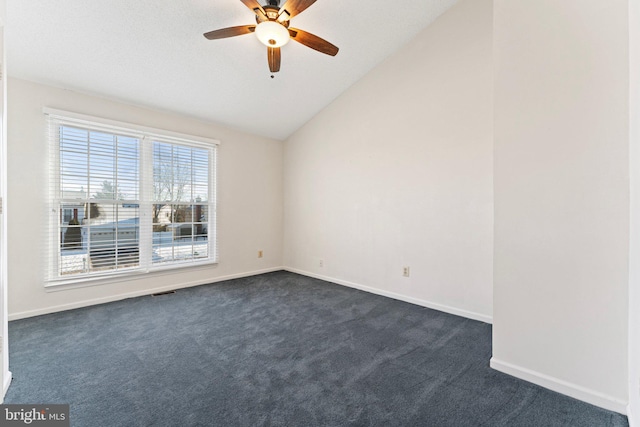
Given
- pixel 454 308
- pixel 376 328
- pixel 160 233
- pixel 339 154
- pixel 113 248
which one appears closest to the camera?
pixel 376 328

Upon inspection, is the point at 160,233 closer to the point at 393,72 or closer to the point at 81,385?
the point at 81,385

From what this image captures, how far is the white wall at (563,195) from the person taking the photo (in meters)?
1.47

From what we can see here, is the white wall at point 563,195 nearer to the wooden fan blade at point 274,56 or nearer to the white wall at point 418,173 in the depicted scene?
the white wall at point 418,173

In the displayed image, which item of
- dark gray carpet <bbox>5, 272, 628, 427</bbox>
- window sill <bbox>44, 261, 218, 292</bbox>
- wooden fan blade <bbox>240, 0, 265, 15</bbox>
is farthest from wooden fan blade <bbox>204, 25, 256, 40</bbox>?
window sill <bbox>44, 261, 218, 292</bbox>

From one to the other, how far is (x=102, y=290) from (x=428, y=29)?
4923mm

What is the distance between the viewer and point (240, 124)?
4203 millimetres

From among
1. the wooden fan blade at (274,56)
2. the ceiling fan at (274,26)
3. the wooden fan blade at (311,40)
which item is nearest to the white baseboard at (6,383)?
the ceiling fan at (274,26)

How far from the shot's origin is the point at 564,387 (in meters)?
1.61

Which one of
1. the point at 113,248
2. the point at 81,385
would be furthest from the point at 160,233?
the point at 81,385

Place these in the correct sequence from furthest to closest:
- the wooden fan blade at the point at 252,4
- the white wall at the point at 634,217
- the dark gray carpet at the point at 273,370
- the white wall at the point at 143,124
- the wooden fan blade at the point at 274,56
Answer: the white wall at the point at 143,124 < the wooden fan blade at the point at 274,56 < the wooden fan blade at the point at 252,4 < the dark gray carpet at the point at 273,370 < the white wall at the point at 634,217

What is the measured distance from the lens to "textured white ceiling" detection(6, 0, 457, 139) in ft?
7.43

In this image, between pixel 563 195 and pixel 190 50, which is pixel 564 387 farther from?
pixel 190 50

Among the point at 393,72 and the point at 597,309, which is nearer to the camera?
the point at 597,309

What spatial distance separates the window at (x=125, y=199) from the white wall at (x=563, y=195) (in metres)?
3.75
